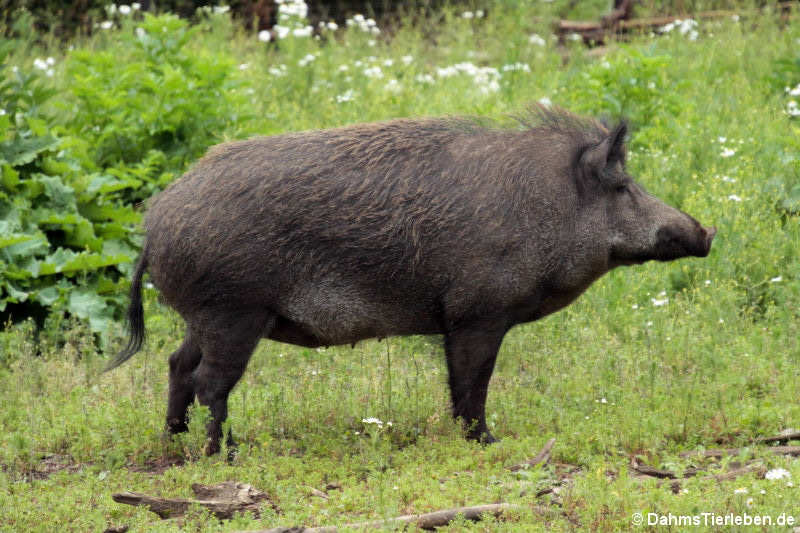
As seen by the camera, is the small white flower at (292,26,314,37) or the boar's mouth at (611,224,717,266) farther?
the small white flower at (292,26,314,37)

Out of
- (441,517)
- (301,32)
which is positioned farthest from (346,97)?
(441,517)

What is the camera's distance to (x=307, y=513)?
184 inches

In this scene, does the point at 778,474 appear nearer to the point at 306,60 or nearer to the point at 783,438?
the point at 783,438

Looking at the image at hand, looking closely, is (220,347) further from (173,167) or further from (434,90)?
(434,90)

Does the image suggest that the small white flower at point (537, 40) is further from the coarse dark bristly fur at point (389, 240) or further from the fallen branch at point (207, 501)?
the fallen branch at point (207, 501)

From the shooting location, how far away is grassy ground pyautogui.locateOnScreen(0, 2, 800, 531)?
475 centimetres

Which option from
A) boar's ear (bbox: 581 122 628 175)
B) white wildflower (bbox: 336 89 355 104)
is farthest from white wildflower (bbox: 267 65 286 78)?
boar's ear (bbox: 581 122 628 175)

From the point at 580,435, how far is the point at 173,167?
14.9 ft

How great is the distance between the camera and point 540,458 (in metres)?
Result: 5.34

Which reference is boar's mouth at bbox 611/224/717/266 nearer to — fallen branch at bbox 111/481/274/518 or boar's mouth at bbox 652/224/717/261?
boar's mouth at bbox 652/224/717/261

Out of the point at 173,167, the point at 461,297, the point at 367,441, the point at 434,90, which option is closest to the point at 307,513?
the point at 367,441

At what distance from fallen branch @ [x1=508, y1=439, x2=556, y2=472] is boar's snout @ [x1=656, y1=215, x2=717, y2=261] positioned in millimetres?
1333

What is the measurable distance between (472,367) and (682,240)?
1.38m

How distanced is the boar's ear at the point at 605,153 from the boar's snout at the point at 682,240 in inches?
19.0
